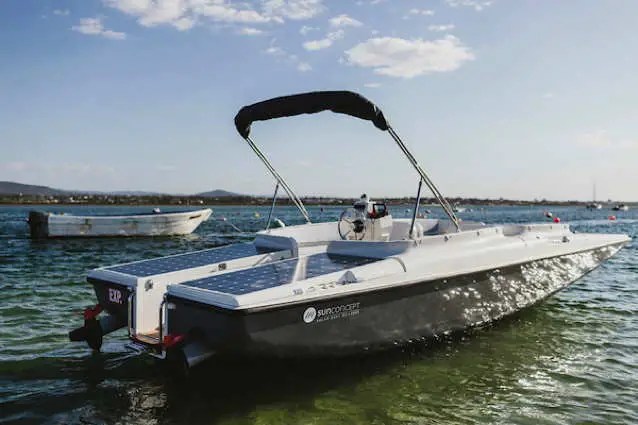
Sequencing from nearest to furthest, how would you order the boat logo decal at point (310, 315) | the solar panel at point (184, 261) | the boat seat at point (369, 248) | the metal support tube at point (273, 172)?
1. the boat logo decal at point (310, 315)
2. the solar panel at point (184, 261)
3. the boat seat at point (369, 248)
4. the metal support tube at point (273, 172)

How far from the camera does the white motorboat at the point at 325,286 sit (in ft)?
18.3

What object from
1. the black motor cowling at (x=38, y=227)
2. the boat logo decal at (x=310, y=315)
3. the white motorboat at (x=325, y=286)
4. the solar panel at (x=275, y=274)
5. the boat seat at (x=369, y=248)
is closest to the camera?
the white motorboat at (x=325, y=286)

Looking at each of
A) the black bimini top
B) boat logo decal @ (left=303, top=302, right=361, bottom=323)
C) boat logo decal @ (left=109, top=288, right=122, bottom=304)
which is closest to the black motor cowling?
the black bimini top

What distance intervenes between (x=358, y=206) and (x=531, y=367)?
348 cm

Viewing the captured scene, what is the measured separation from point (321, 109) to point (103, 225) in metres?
24.7

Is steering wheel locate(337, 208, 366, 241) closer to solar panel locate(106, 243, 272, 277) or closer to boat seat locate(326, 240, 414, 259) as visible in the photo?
boat seat locate(326, 240, 414, 259)

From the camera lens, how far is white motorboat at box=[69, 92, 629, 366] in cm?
557

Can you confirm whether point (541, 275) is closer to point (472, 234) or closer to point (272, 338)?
point (472, 234)

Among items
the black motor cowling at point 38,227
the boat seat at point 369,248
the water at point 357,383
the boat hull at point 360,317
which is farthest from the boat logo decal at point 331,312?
the black motor cowling at point 38,227

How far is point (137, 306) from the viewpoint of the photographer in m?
6.25

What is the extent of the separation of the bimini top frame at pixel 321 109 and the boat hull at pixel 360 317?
1429 millimetres

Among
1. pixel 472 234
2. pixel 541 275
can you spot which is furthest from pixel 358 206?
Result: pixel 541 275

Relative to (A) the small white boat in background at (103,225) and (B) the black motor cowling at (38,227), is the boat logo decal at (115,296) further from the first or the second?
(B) the black motor cowling at (38,227)

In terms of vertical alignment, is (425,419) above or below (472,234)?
below
